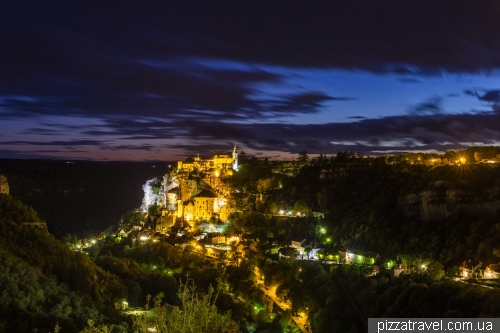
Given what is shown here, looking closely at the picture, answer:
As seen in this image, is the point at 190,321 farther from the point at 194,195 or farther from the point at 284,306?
the point at 194,195

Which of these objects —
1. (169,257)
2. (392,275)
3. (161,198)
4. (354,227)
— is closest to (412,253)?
(392,275)

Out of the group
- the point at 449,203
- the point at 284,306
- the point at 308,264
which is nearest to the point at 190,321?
the point at 284,306

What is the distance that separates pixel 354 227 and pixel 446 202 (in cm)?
740

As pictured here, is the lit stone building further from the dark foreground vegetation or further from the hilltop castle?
the dark foreground vegetation

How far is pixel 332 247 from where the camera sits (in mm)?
37781

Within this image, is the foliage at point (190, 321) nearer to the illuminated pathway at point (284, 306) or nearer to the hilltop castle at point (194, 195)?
the illuminated pathway at point (284, 306)

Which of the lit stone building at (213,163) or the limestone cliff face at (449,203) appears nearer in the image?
the limestone cliff face at (449,203)

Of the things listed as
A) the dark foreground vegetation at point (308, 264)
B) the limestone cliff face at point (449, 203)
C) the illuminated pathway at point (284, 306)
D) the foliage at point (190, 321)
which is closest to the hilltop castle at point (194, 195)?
the dark foreground vegetation at point (308, 264)
